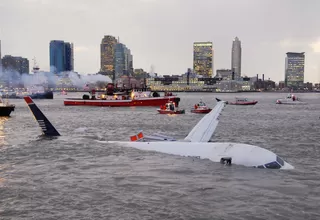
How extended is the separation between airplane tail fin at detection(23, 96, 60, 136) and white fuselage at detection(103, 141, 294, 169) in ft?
44.6

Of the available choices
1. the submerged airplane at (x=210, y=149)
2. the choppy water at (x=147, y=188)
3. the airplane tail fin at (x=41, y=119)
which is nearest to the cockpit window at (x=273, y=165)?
the submerged airplane at (x=210, y=149)

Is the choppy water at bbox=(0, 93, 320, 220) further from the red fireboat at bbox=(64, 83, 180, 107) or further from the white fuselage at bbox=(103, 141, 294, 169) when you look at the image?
the red fireboat at bbox=(64, 83, 180, 107)

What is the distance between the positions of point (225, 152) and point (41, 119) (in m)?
21.7

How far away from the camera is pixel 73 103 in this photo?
138 metres

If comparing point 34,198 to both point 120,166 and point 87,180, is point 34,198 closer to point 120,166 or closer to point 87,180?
point 87,180

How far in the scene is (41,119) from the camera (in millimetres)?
36031

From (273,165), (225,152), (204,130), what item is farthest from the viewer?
(204,130)

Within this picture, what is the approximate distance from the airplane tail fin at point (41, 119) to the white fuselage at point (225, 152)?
1359cm

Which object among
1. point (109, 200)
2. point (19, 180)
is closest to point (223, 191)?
point (109, 200)

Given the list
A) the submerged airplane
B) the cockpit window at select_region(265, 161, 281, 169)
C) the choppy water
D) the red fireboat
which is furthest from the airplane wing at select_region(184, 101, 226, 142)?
the red fireboat

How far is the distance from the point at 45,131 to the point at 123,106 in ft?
294

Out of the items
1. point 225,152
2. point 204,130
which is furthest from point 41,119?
point 225,152

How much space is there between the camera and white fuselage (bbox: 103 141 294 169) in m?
21.6

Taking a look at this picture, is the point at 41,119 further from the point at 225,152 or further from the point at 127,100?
the point at 127,100
